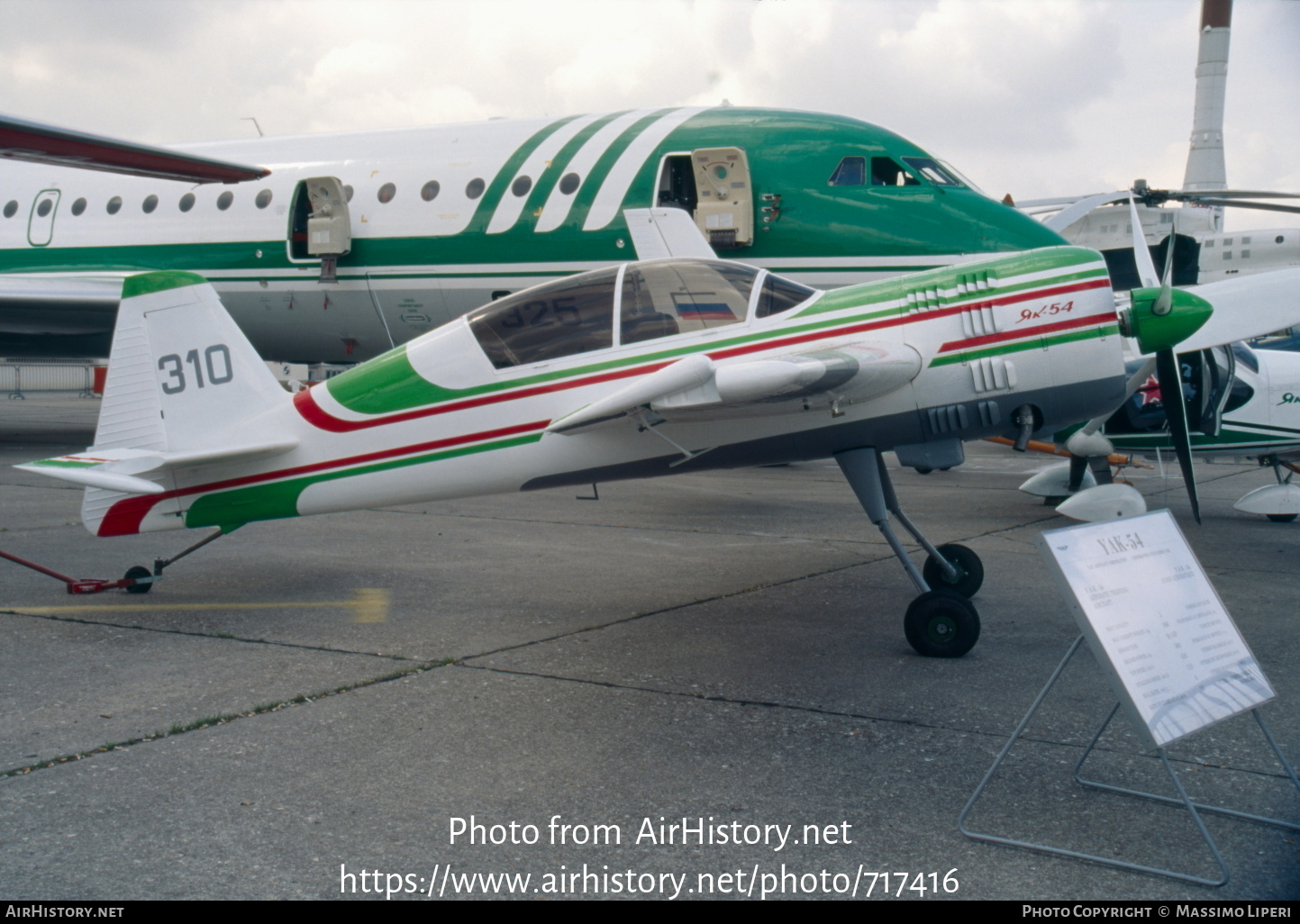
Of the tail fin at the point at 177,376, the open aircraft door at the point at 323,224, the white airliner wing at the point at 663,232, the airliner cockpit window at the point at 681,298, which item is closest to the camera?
the airliner cockpit window at the point at 681,298

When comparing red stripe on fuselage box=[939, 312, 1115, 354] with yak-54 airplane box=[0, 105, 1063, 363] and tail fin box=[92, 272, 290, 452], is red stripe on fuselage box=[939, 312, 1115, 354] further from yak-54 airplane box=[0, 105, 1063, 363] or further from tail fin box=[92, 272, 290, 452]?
yak-54 airplane box=[0, 105, 1063, 363]

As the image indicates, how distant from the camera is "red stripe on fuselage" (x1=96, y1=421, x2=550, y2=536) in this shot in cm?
572

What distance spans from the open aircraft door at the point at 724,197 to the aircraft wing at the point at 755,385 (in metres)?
6.37

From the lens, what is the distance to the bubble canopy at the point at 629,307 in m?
5.58

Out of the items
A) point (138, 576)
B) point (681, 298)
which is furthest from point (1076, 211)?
point (138, 576)

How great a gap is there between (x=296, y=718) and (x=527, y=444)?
1.96 m

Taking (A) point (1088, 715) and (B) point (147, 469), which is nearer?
(A) point (1088, 715)

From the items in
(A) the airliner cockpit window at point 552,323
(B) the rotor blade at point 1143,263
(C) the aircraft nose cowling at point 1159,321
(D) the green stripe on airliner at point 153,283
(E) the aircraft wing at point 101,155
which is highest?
(E) the aircraft wing at point 101,155

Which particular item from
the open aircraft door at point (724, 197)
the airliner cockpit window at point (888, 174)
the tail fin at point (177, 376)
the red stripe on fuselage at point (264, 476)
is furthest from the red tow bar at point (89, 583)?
the airliner cockpit window at point (888, 174)

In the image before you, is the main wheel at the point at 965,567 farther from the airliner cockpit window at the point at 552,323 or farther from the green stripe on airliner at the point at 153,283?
the green stripe on airliner at the point at 153,283

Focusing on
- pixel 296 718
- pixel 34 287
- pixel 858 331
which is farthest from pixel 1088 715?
pixel 34 287

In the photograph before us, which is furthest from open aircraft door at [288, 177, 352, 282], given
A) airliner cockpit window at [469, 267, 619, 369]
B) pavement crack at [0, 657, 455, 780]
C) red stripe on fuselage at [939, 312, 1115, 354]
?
red stripe on fuselage at [939, 312, 1115, 354]
